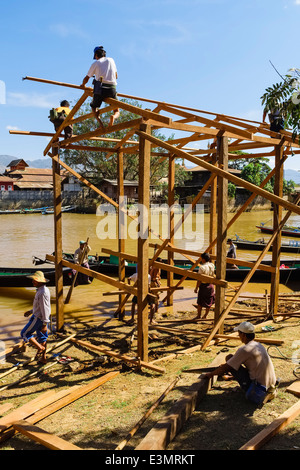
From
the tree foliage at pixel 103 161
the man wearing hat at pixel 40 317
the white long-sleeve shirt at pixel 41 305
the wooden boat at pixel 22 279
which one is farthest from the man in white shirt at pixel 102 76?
the tree foliage at pixel 103 161

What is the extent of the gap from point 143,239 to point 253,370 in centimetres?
242

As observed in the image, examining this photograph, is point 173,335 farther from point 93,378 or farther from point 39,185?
point 39,185

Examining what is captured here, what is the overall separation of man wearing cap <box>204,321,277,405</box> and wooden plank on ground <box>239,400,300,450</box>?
34cm

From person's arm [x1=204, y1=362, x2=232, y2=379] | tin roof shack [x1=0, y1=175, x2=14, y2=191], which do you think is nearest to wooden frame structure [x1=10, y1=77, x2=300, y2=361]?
person's arm [x1=204, y1=362, x2=232, y2=379]

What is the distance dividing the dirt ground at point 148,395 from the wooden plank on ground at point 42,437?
0.45ft

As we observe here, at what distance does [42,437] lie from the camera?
379 centimetres

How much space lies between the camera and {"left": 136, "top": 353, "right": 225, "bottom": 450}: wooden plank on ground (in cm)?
344

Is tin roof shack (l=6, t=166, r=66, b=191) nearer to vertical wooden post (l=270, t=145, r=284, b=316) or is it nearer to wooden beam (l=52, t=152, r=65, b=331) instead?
wooden beam (l=52, t=152, r=65, b=331)

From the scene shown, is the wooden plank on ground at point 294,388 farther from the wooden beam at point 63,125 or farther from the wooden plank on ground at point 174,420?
the wooden beam at point 63,125

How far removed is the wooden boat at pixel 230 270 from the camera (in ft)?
44.6

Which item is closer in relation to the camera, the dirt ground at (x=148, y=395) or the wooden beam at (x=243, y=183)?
the dirt ground at (x=148, y=395)

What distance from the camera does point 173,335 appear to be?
7652 mm
